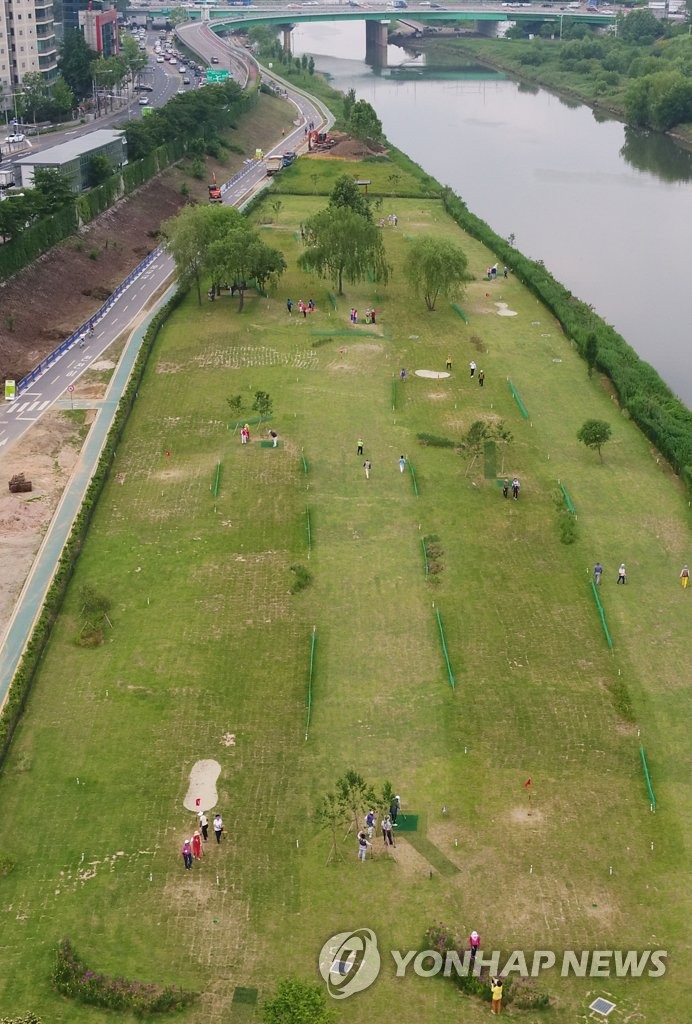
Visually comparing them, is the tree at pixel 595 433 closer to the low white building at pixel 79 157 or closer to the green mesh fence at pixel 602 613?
the green mesh fence at pixel 602 613

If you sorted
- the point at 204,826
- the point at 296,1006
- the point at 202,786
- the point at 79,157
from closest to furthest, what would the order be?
the point at 296,1006 → the point at 204,826 → the point at 202,786 → the point at 79,157

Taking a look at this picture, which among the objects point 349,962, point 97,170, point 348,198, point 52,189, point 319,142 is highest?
point 52,189

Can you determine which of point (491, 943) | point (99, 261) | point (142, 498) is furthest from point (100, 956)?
point (99, 261)

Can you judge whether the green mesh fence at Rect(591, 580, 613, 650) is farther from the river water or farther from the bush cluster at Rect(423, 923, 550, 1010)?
the river water

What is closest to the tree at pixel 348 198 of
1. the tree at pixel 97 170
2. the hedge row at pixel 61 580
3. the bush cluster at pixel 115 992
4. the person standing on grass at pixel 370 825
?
the tree at pixel 97 170

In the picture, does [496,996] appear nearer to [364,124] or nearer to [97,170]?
[97,170]

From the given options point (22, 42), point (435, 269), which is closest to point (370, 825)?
point (435, 269)

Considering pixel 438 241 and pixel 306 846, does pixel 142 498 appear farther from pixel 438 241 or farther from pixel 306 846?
pixel 438 241
